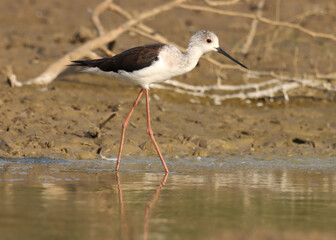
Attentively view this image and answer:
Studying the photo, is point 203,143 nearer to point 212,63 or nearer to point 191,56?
point 191,56

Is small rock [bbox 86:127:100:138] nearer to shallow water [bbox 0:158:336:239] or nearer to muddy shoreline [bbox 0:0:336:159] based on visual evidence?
muddy shoreline [bbox 0:0:336:159]

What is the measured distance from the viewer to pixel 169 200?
17.7 feet

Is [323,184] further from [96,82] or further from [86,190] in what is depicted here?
[96,82]

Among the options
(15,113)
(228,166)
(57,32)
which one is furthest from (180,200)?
(57,32)

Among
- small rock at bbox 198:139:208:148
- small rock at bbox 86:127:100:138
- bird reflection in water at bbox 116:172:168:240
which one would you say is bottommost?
bird reflection in water at bbox 116:172:168:240

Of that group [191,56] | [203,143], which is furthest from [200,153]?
[191,56]

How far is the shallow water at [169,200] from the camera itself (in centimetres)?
428

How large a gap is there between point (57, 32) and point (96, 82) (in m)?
4.16

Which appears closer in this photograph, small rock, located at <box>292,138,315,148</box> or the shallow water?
the shallow water

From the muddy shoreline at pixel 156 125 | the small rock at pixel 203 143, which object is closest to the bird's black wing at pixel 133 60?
the muddy shoreline at pixel 156 125

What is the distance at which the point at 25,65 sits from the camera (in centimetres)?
1160

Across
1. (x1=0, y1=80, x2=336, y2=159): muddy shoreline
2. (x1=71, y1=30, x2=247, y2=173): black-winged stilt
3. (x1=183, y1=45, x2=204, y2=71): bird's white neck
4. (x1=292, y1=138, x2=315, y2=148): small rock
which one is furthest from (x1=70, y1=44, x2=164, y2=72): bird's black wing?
(x1=292, y1=138, x2=315, y2=148): small rock

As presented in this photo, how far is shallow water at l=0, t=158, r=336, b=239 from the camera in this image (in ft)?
14.0

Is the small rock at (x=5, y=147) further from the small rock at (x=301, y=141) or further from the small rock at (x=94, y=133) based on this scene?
the small rock at (x=301, y=141)
